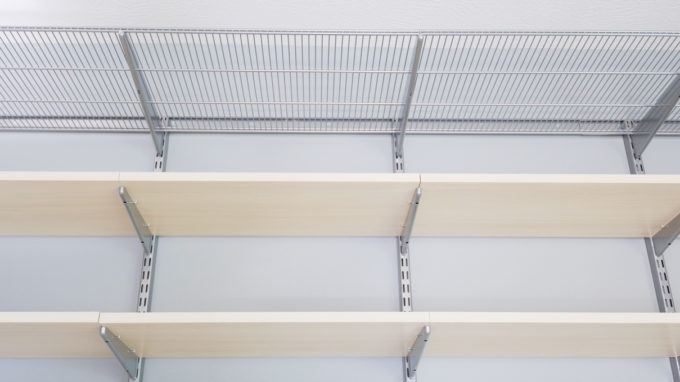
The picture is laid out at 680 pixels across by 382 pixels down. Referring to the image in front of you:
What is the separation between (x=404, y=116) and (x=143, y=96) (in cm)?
71

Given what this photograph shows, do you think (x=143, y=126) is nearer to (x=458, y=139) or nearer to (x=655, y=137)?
(x=458, y=139)

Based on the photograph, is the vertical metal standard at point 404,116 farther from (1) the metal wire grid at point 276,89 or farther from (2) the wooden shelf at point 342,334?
(2) the wooden shelf at point 342,334

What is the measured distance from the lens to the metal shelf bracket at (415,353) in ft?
4.14

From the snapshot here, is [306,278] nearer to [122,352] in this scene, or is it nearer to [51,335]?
[122,352]

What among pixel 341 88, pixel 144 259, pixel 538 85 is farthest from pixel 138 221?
pixel 538 85

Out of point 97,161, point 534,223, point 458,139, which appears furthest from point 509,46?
Result: point 97,161

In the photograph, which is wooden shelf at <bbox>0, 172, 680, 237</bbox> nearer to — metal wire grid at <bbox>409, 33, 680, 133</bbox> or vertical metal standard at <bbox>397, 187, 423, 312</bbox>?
vertical metal standard at <bbox>397, 187, 423, 312</bbox>

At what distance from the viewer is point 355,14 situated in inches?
62.0

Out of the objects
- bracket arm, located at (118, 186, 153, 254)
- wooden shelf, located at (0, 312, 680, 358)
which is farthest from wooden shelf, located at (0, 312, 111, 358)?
bracket arm, located at (118, 186, 153, 254)

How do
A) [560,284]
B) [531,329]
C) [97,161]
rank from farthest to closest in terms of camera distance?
[97,161] → [560,284] → [531,329]

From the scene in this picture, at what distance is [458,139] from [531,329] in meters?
0.65

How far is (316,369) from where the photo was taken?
148 centimetres

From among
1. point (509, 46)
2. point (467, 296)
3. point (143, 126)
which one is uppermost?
point (509, 46)

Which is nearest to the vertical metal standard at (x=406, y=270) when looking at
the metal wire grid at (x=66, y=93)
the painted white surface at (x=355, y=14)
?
the painted white surface at (x=355, y=14)
